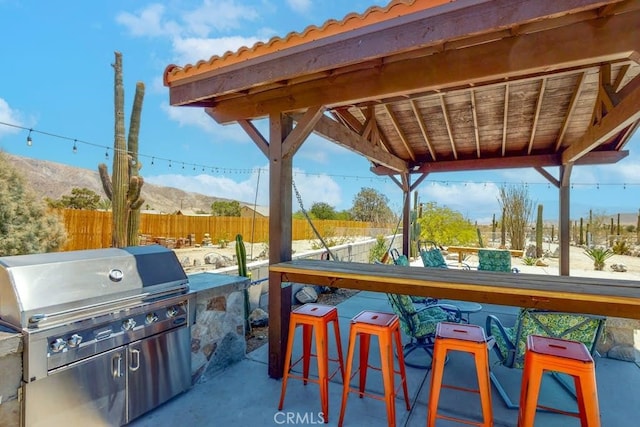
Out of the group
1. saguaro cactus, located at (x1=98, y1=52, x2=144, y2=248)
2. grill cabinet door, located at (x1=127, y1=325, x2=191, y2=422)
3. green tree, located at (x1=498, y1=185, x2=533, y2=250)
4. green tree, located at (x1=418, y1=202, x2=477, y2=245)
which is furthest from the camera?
green tree, located at (x1=498, y1=185, x2=533, y2=250)

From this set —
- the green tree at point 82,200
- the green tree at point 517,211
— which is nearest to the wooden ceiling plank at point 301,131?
the green tree at point 517,211

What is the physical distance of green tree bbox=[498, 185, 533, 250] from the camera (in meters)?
13.3

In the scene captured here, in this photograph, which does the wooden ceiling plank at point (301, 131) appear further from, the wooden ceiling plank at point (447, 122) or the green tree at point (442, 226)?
the green tree at point (442, 226)

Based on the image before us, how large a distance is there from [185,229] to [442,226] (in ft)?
37.5

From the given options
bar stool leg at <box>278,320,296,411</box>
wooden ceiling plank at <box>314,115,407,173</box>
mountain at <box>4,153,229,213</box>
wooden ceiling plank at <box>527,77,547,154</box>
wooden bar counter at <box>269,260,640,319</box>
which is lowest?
bar stool leg at <box>278,320,296,411</box>

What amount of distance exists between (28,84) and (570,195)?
20890 millimetres

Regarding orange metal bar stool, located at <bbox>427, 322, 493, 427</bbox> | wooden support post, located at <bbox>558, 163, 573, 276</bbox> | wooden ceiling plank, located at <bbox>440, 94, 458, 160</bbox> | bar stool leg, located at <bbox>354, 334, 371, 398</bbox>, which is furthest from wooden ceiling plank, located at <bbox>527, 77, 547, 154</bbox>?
bar stool leg, located at <bbox>354, 334, 371, 398</bbox>

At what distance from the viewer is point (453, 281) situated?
2354 millimetres

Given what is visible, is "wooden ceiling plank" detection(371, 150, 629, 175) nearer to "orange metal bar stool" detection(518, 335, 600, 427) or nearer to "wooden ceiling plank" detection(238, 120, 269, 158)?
"wooden ceiling plank" detection(238, 120, 269, 158)

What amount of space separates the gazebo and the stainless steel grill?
0.86m

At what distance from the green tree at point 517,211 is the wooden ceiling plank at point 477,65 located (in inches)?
484

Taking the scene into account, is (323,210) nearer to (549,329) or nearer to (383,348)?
(549,329)

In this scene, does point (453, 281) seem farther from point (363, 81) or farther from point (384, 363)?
point (363, 81)

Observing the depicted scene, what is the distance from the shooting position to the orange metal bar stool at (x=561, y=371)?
171 centimetres
